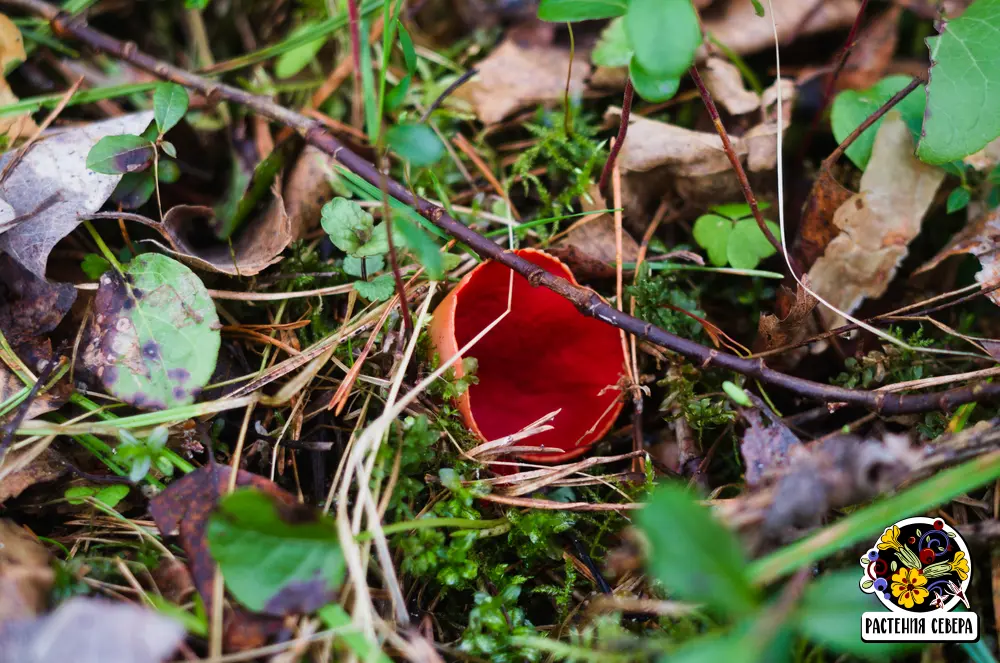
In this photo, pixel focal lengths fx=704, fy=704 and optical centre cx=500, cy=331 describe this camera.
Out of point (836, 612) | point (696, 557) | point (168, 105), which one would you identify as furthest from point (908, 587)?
point (168, 105)

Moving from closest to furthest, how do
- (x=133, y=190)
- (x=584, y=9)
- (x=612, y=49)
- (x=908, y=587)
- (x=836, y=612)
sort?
(x=836, y=612)
(x=908, y=587)
(x=584, y=9)
(x=133, y=190)
(x=612, y=49)

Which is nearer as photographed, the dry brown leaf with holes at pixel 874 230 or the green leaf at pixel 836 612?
the green leaf at pixel 836 612

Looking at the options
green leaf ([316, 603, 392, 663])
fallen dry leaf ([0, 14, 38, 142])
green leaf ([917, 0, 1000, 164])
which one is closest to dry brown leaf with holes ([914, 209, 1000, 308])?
green leaf ([917, 0, 1000, 164])

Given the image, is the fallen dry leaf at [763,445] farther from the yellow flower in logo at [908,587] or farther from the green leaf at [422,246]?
the green leaf at [422,246]

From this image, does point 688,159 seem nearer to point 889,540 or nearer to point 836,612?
point 889,540

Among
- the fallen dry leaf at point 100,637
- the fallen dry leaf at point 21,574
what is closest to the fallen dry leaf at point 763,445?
the fallen dry leaf at point 100,637

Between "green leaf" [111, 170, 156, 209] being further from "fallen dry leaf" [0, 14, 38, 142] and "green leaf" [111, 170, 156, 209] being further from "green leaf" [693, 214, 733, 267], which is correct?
"green leaf" [693, 214, 733, 267]
